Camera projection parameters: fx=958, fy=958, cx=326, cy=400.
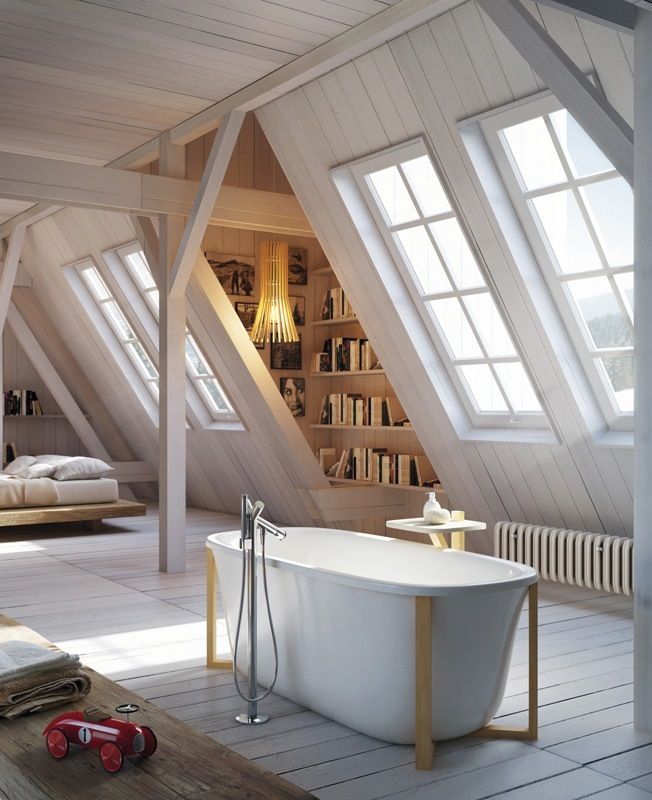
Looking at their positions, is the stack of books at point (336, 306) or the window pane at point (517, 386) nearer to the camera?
the window pane at point (517, 386)

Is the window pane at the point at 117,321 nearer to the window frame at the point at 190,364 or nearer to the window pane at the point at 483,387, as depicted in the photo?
the window frame at the point at 190,364

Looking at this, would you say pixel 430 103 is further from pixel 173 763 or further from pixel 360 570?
pixel 173 763

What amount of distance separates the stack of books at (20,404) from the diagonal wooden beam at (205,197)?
17.2 feet

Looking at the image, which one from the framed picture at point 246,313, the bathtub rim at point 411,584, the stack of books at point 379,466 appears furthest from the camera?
the framed picture at point 246,313

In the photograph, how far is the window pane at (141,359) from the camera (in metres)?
9.10

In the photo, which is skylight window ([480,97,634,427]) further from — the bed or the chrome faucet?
the bed

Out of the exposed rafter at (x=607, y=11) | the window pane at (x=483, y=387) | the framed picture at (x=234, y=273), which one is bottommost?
the window pane at (x=483, y=387)

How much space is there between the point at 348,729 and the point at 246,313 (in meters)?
4.92

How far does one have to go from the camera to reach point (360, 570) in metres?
4.38

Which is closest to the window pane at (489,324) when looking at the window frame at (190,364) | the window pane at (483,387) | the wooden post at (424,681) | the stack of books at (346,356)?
the window pane at (483,387)

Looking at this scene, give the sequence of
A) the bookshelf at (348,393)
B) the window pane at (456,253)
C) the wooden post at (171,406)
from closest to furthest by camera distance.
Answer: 1. the window pane at (456,253)
2. the wooden post at (171,406)
3. the bookshelf at (348,393)

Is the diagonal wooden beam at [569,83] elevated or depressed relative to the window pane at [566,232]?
elevated

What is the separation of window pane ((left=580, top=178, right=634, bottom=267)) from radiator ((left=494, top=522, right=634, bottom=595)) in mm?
1588

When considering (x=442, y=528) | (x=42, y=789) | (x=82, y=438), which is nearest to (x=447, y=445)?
(x=442, y=528)
